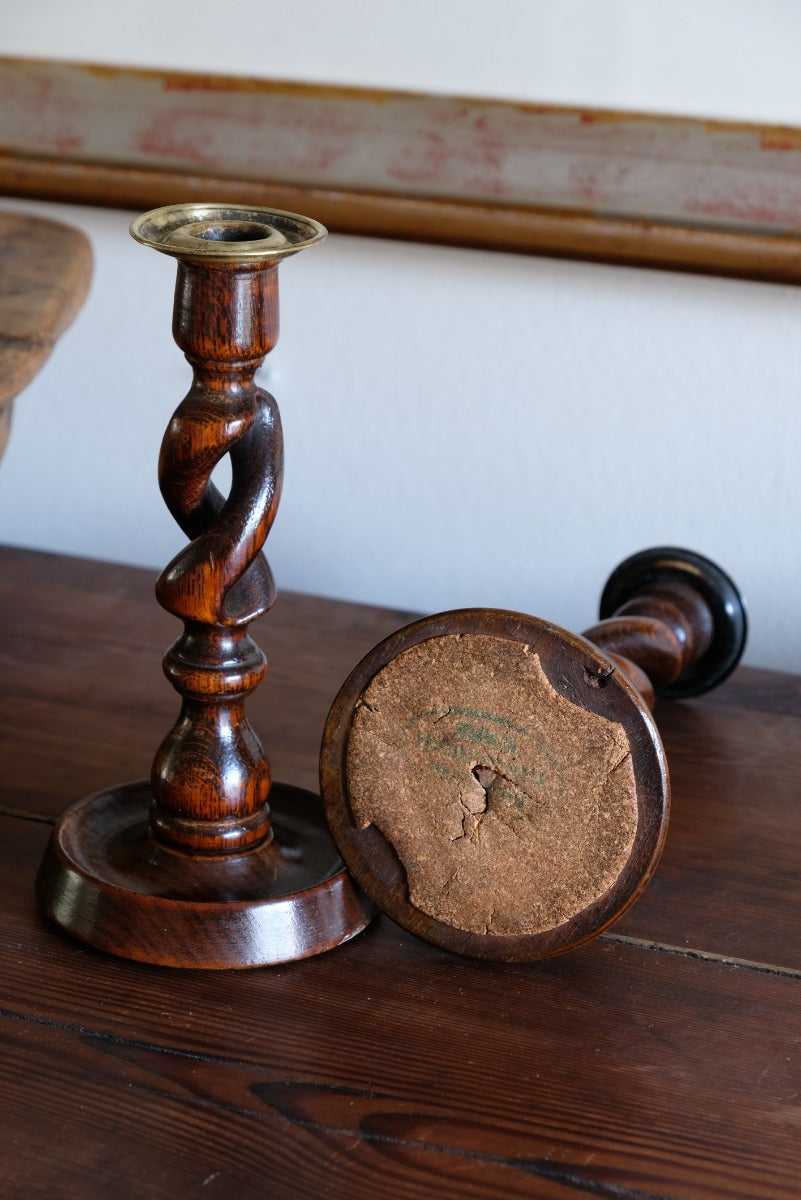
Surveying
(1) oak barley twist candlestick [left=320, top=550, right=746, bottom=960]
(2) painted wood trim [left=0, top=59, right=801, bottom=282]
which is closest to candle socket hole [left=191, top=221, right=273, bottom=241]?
(1) oak barley twist candlestick [left=320, top=550, right=746, bottom=960]

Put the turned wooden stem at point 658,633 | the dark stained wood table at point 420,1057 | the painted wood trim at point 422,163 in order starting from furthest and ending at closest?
the painted wood trim at point 422,163, the turned wooden stem at point 658,633, the dark stained wood table at point 420,1057

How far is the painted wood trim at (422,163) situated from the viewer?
97 centimetres

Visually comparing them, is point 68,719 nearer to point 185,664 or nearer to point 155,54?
point 185,664

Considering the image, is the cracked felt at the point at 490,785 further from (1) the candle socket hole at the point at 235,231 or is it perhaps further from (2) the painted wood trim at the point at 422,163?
(2) the painted wood trim at the point at 422,163

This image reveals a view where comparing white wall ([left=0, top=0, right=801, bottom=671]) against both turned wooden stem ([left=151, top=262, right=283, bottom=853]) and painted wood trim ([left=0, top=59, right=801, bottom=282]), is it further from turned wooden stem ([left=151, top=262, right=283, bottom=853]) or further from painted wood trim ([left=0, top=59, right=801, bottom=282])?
turned wooden stem ([left=151, top=262, right=283, bottom=853])

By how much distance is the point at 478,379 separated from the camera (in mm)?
1092

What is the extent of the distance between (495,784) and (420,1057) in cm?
11

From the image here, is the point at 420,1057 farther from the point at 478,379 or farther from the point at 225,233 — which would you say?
the point at 478,379

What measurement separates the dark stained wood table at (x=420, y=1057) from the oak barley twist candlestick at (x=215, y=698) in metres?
0.02

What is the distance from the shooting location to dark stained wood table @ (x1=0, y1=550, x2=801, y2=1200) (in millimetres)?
473

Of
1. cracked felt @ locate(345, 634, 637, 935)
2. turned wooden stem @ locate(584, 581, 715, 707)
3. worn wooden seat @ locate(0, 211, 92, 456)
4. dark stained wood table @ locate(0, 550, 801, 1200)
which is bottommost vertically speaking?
dark stained wood table @ locate(0, 550, 801, 1200)

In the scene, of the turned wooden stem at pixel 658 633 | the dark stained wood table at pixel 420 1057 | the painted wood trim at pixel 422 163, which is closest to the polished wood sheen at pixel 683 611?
the turned wooden stem at pixel 658 633

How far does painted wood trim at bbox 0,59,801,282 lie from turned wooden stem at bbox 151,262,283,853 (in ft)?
1.62

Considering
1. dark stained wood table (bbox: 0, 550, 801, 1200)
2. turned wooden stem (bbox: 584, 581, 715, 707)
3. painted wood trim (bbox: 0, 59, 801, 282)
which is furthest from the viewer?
painted wood trim (bbox: 0, 59, 801, 282)
